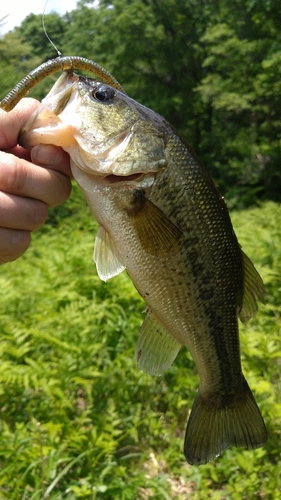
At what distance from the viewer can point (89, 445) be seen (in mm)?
3055

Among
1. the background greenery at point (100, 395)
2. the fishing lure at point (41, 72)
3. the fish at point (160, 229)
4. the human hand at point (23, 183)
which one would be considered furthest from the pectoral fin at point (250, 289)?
the background greenery at point (100, 395)

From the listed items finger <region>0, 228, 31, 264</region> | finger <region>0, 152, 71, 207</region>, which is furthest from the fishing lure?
finger <region>0, 228, 31, 264</region>

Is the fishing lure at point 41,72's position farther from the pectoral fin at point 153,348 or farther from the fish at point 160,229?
the pectoral fin at point 153,348

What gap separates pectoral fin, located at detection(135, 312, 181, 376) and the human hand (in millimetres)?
626

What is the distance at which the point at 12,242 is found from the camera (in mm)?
1657

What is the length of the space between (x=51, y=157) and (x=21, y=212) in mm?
245

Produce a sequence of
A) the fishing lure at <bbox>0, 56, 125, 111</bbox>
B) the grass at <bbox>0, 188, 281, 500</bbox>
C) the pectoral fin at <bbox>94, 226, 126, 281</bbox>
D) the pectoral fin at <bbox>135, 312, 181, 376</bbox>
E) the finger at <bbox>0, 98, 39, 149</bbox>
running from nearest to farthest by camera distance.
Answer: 1. the fishing lure at <bbox>0, 56, 125, 111</bbox>
2. the finger at <bbox>0, 98, 39, 149</bbox>
3. the pectoral fin at <bbox>94, 226, 126, 281</bbox>
4. the pectoral fin at <bbox>135, 312, 181, 376</bbox>
5. the grass at <bbox>0, 188, 281, 500</bbox>

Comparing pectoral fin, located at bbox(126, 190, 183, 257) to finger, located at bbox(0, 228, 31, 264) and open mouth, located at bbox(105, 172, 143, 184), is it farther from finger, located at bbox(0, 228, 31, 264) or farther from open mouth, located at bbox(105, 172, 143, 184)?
finger, located at bbox(0, 228, 31, 264)

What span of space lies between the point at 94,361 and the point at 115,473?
105cm

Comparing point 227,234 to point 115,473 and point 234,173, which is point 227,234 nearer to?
point 115,473

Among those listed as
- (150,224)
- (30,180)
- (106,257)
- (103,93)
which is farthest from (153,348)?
(103,93)

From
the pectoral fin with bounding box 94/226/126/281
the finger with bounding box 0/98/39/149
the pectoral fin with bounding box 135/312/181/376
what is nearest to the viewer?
the finger with bounding box 0/98/39/149

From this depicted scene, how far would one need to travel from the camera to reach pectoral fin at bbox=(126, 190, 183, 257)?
1608 millimetres

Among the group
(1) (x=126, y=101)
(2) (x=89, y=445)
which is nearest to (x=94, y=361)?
(2) (x=89, y=445)
